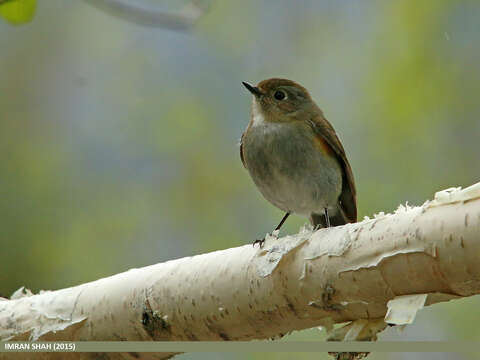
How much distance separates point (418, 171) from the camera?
19.3 feet

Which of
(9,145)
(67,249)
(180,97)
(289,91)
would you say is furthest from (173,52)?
(289,91)

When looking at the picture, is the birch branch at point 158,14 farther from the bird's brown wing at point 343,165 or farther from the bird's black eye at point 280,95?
the bird's brown wing at point 343,165

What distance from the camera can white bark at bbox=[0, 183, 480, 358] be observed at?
223cm

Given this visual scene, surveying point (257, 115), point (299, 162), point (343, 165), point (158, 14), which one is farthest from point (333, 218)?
point (158, 14)

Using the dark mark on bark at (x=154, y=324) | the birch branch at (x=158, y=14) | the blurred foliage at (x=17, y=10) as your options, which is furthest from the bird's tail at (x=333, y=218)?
the blurred foliage at (x=17, y=10)

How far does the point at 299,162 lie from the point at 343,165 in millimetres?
302

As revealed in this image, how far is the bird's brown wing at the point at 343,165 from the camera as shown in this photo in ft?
13.6

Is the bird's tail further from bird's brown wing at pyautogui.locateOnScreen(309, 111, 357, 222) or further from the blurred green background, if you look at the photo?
the blurred green background

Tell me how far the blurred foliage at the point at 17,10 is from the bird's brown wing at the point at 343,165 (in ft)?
7.46

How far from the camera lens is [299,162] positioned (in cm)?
405

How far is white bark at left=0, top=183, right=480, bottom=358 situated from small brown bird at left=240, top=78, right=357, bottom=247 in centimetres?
129

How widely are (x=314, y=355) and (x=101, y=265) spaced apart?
202cm

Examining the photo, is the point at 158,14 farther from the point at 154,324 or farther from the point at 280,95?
the point at 154,324

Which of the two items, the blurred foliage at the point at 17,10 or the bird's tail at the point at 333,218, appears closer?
the blurred foliage at the point at 17,10
